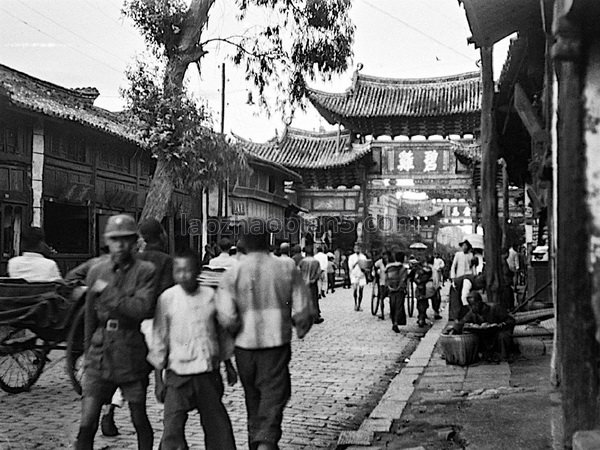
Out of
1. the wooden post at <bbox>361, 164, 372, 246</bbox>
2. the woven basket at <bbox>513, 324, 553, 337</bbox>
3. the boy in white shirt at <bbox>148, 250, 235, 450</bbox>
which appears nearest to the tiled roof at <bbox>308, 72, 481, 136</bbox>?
the wooden post at <bbox>361, 164, 372, 246</bbox>

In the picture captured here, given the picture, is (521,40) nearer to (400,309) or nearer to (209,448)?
(400,309)

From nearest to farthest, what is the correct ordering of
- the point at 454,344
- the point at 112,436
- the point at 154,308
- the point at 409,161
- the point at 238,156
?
the point at 154,308 → the point at 112,436 → the point at 454,344 → the point at 238,156 → the point at 409,161

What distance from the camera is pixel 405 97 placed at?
38938 mm

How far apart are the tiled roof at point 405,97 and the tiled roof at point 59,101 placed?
16.4 metres

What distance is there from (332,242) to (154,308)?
37712 mm

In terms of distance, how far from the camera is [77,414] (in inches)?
291

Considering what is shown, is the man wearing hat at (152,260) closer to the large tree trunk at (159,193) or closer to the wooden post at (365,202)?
the large tree trunk at (159,193)

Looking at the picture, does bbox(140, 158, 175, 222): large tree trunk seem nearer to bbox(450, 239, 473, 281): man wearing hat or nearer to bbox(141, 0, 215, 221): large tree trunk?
bbox(141, 0, 215, 221): large tree trunk

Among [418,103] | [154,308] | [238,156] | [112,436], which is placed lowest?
[112,436]

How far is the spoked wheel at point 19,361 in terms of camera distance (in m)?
7.68

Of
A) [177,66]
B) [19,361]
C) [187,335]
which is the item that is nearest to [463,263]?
[177,66]

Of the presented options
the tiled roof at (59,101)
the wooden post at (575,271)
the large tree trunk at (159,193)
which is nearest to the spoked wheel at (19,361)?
the wooden post at (575,271)

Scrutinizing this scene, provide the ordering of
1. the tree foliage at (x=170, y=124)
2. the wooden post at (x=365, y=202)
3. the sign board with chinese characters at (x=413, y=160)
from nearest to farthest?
1. the tree foliage at (x=170, y=124)
2. the sign board with chinese characters at (x=413, y=160)
3. the wooden post at (x=365, y=202)

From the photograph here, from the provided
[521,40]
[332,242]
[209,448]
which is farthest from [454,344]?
[332,242]
